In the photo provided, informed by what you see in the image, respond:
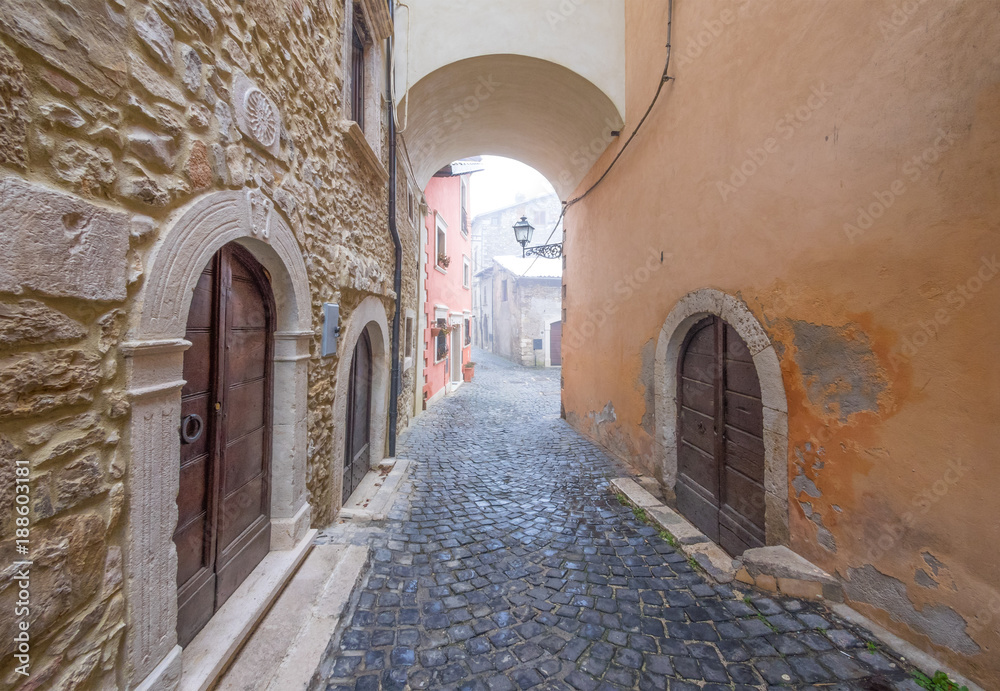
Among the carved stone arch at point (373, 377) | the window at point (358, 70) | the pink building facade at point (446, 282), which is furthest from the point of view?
the pink building facade at point (446, 282)

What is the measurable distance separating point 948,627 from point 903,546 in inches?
13.4

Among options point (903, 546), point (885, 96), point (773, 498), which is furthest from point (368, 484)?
point (885, 96)

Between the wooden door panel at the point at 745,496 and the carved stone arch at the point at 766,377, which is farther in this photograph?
the wooden door panel at the point at 745,496

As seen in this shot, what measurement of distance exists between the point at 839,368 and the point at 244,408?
3475 millimetres

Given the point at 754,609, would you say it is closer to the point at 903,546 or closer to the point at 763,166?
the point at 903,546

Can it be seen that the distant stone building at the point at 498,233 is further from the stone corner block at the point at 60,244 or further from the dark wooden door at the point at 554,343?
the stone corner block at the point at 60,244

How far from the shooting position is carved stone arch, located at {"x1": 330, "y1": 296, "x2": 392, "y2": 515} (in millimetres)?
3545

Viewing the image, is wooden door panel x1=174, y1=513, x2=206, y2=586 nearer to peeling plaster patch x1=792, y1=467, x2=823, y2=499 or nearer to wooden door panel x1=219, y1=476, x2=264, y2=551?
wooden door panel x1=219, y1=476, x2=264, y2=551

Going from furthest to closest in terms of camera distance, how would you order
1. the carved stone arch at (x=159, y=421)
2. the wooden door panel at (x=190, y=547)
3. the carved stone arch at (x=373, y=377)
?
the carved stone arch at (x=373, y=377) < the wooden door panel at (x=190, y=547) < the carved stone arch at (x=159, y=421)

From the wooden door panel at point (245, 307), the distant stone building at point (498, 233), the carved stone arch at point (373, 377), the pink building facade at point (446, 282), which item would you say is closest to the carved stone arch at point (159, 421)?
the wooden door panel at point (245, 307)

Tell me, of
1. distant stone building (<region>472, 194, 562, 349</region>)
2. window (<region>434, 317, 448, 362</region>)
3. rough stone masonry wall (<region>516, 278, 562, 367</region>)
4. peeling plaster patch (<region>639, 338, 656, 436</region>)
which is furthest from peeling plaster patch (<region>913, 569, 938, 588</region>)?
distant stone building (<region>472, 194, 562, 349</region>)

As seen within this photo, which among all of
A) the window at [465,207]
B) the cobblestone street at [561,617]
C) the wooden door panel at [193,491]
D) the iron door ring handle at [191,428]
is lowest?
the cobblestone street at [561,617]

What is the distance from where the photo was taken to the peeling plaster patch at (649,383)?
4.78 m

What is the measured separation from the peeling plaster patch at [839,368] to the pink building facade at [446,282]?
7.88 meters
